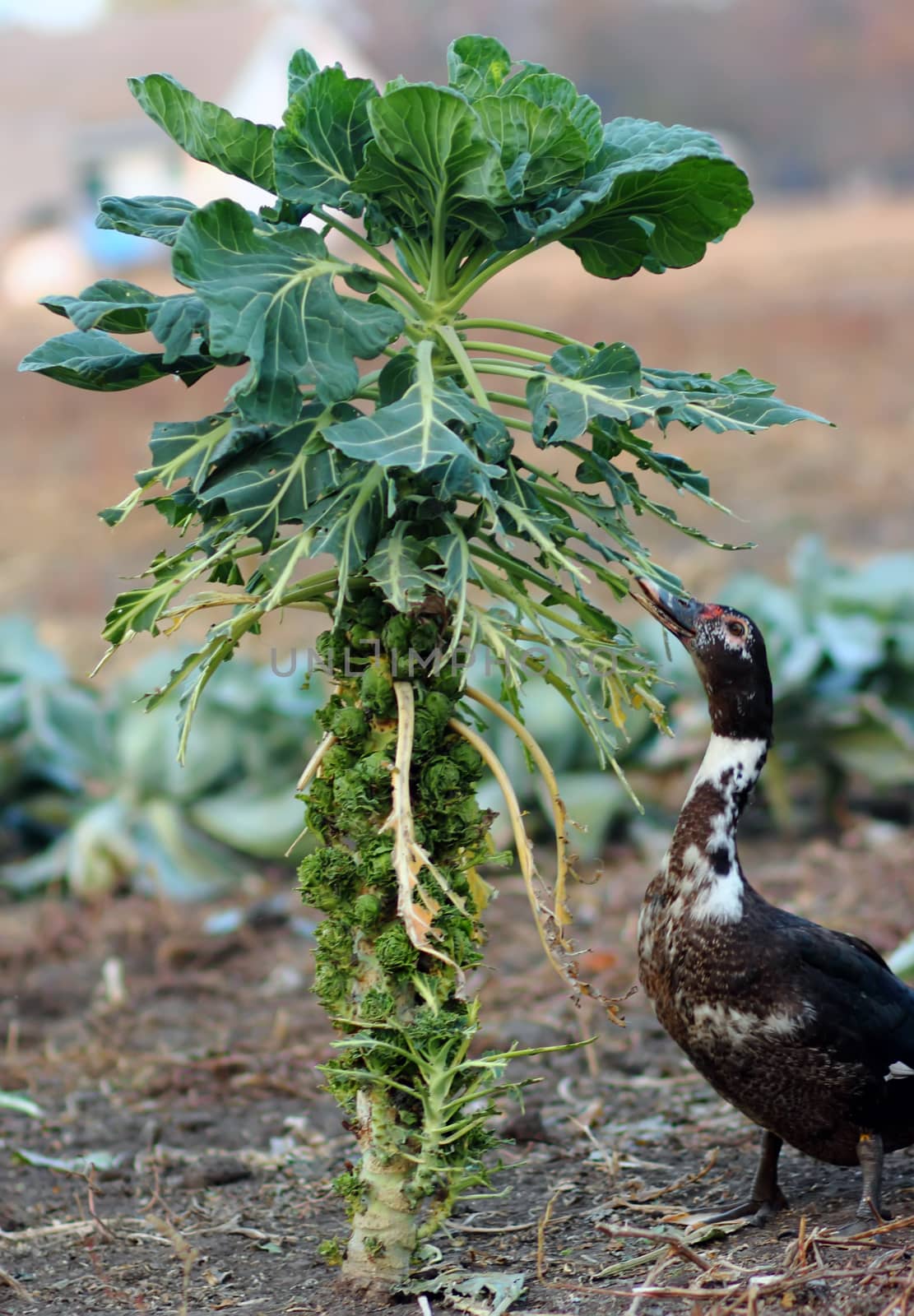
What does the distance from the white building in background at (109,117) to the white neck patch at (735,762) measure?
30738 millimetres

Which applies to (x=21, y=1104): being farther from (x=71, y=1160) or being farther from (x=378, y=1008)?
(x=378, y=1008)

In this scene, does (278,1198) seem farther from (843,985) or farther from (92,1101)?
(843,985)

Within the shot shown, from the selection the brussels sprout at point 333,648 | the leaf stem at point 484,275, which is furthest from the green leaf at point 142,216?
the brussels sprout at point 333,648

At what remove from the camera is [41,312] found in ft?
79.7

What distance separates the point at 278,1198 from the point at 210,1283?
0.56 m

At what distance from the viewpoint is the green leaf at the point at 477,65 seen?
253 cm

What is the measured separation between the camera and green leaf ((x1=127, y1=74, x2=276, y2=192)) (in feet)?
7.84

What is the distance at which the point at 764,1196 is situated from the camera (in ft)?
9.39

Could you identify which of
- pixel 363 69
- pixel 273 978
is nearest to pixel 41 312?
pixel 363 69

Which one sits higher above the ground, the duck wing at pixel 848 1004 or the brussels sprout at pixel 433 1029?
the duck wing at pixel 848 1004

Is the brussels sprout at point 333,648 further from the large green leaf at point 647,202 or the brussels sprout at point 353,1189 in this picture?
the brussels sprout at point 353,1189

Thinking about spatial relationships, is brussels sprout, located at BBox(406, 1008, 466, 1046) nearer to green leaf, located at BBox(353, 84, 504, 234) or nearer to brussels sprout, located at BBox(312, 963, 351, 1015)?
brussels sprout, located at BBox(312, 963, 351, 1015)

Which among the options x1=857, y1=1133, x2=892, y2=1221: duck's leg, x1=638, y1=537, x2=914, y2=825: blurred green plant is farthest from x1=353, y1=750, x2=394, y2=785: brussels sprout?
x1=638, y1=537, x2=914, y2=825: blurred green plant

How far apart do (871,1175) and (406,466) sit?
1607 millimetres
